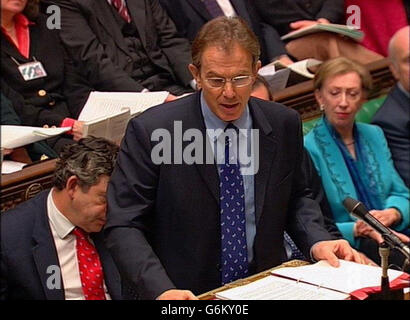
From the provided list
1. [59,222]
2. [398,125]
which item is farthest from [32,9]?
[398,125]

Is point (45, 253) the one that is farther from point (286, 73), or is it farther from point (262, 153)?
point (286, 73)

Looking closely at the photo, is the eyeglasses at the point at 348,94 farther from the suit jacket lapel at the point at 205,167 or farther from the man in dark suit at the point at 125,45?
the suit jacket lapel at the point at 205,167

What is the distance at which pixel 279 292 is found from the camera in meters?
2.12

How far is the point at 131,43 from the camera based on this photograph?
2932mm

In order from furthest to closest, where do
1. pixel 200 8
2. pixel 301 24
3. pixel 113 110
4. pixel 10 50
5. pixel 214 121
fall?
1. pixel 301 24
2. pixel 200 8
3. pixel 113 110
4. pixel 10 50
5. pixel 214 121

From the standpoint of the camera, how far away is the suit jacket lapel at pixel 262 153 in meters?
2.41

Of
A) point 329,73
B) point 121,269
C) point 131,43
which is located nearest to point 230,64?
point 121,269

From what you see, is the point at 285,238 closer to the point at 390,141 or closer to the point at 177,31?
the point at 177,31

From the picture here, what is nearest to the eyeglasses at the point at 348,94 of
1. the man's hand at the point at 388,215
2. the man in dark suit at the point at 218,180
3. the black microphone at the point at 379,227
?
the man's hand at the point at 388,215

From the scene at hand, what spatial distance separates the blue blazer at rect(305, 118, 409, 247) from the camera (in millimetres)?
3322

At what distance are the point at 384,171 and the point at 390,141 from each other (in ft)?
0.57

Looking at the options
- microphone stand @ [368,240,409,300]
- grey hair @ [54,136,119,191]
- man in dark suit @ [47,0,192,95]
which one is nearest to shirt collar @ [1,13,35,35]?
man in dark suit @ [47,0,192,95]

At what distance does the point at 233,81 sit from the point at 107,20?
0.75 meters
